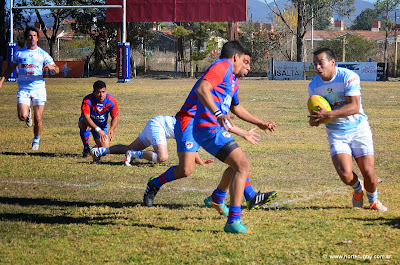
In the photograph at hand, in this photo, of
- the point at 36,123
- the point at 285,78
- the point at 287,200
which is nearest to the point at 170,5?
the point at 285,78

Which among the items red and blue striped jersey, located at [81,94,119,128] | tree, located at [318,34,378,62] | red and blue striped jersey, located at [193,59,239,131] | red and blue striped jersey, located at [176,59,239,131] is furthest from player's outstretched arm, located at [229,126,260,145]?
tree, located at [318,34,378,62]

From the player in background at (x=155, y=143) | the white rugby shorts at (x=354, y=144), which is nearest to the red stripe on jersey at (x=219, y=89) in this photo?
the white rugby shorts at (x=354, y=144)

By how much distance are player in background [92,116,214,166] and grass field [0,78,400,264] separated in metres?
0.21

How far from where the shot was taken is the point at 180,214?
24.2 feet

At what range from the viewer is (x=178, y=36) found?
50375mm

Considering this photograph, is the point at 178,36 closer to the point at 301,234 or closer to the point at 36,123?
the point at 36,123

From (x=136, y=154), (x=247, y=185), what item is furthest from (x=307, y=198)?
(x=136, y=154)

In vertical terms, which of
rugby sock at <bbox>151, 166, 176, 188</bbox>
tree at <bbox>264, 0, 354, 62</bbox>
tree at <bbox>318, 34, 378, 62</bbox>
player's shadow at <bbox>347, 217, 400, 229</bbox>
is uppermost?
tree at <bbox>264, 0, 354, 62</bbox>

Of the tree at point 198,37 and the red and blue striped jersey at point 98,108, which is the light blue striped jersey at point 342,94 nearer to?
the red and blue striped jersey at point 98,108

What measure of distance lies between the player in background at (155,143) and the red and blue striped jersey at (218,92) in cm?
338

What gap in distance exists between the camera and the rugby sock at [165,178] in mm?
7605

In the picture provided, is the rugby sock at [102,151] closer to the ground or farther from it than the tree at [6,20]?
closer to the ground

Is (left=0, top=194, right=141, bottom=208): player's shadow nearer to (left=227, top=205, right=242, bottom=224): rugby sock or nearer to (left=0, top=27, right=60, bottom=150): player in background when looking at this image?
(left=227, top=205, right=242, bottom=224): rugby sock

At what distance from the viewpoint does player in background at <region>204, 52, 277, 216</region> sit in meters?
6.98
